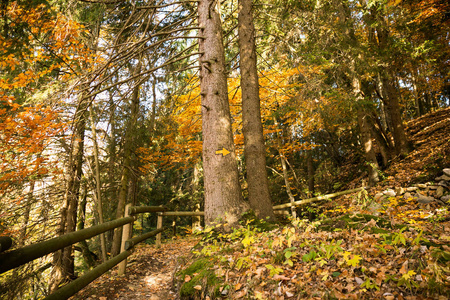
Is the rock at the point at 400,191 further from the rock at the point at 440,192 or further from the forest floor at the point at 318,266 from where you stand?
the forest floor at the point at 318,266

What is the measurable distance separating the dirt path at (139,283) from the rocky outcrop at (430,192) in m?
4.74

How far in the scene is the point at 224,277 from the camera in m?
3.15

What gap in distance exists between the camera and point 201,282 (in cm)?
320

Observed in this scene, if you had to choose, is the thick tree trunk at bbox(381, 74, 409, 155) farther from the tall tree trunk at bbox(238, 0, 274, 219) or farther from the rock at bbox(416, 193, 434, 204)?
the tall tree trunk at bbox(238, 0, 274, 219)

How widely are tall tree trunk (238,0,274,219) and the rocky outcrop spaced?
2469 mm

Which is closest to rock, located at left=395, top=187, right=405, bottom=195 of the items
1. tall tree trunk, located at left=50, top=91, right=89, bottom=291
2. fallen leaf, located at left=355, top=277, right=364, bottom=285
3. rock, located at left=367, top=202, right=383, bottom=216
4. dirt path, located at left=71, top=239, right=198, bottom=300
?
rock, located at left=367, top=202, right=383, bottom=216

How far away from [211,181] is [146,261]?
2.93m

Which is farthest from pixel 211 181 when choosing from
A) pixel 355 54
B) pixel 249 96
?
pixel 355 54

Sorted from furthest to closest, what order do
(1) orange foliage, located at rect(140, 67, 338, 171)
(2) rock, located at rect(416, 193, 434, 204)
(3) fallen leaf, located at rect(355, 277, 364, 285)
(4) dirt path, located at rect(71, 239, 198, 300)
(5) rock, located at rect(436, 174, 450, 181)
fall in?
(1) orange foliage, located at rect(140, 67, 338, 171) → (5) rock, located at rect(436, 174, 450, 181) → (2) rock, located at rect(416, 193, 434, 204) → (4) dirt path, located at rect(71, 239, 198, 300) → (3) fallen leaf, located at rect(355, 277, 364, 285)

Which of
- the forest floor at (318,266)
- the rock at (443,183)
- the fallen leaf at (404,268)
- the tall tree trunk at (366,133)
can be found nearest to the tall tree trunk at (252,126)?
the forest floor at (318,266)

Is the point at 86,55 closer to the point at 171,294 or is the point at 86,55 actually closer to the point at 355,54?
the point at 171,294

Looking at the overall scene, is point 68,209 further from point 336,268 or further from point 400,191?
point 400,191

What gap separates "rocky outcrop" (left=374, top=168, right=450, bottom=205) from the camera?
18.9 ft

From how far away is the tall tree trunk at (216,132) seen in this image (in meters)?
4.60
